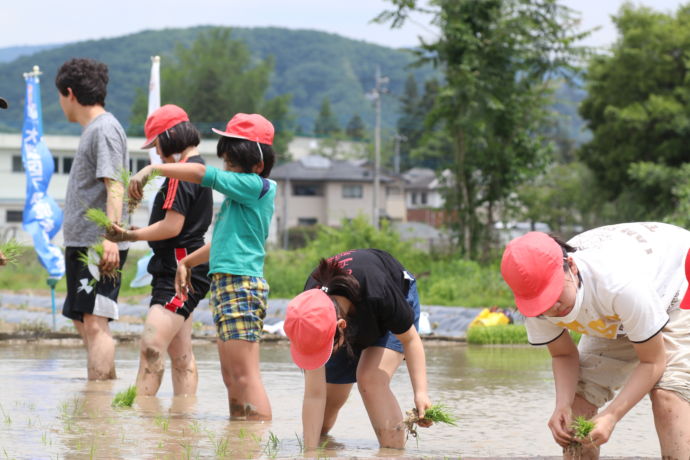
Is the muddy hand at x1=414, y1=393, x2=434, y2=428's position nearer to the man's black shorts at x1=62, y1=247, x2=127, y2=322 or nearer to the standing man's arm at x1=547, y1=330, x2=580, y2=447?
the standing man's arm at x1=547, y1=330, x2=580, y2=447

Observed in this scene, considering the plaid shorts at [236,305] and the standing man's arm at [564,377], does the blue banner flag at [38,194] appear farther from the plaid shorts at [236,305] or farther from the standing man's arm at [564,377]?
the standing man's arm at [564,377]

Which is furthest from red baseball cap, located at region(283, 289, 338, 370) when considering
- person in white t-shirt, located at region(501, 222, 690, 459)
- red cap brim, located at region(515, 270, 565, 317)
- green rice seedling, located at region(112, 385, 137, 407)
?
green rice seedling, located at region(112, 385, 137, 407)

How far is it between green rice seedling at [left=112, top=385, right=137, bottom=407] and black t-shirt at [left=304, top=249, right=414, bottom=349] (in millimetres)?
1600

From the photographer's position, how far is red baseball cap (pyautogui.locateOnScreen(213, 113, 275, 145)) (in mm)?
5875

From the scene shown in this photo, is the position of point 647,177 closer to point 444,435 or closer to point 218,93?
point 444,435

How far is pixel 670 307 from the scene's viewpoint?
179 inches

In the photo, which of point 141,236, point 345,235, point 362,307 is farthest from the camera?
point 345,235

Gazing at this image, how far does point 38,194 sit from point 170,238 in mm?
7672

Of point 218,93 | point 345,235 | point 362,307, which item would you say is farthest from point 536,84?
point 218,93

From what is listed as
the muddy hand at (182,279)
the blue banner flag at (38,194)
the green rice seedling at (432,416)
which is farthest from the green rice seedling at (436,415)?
the blue banner flag at (38,194)

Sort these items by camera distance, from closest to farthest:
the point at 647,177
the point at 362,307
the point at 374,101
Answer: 1. the point at 362,307
2. the point at 647,177
3. the point at 374,101

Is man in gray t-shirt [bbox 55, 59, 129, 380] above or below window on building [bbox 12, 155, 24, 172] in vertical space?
above

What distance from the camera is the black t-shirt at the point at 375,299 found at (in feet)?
16.1

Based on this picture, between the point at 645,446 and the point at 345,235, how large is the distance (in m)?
17.8
